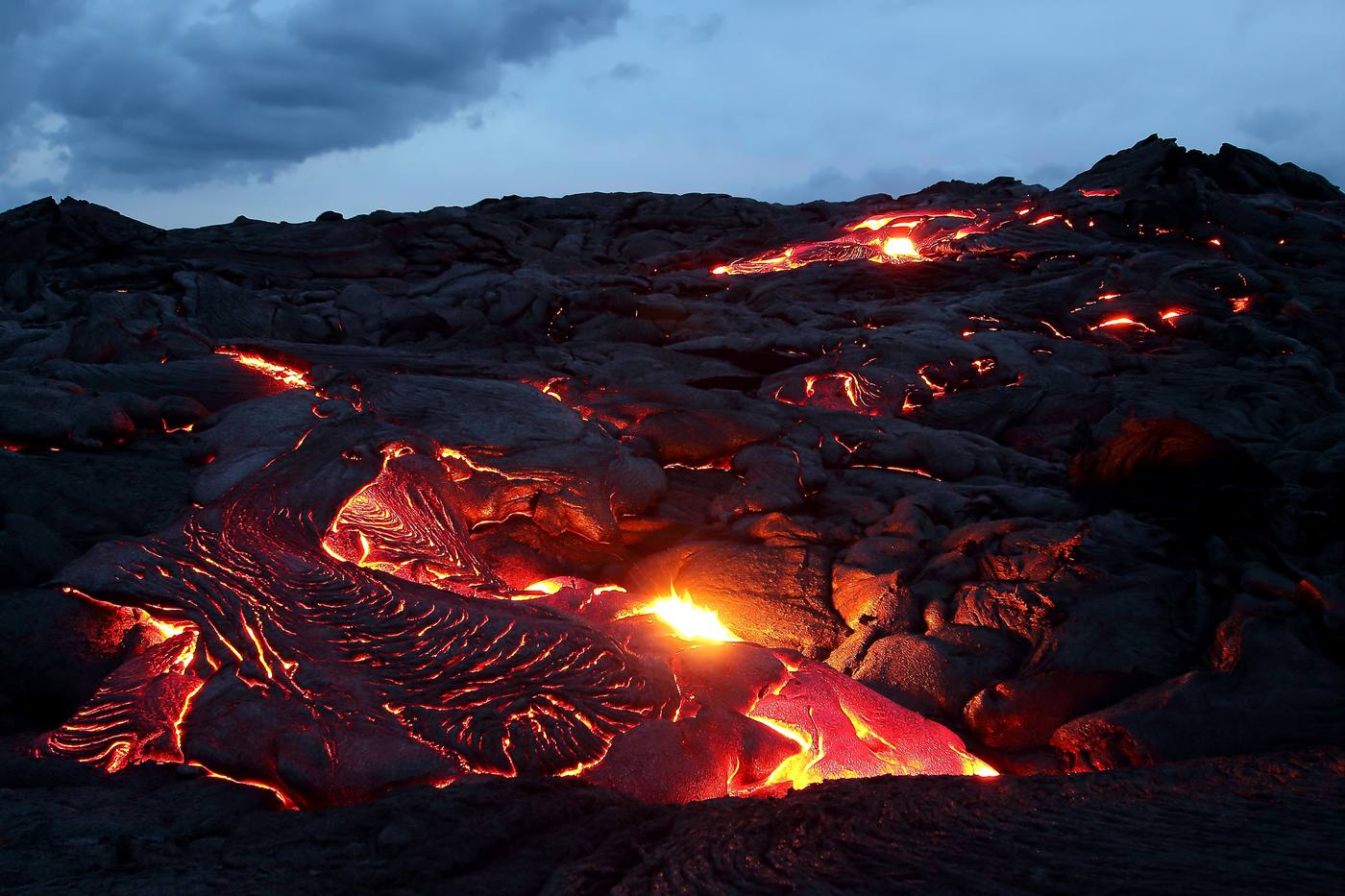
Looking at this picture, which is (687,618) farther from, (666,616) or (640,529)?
(640,529)

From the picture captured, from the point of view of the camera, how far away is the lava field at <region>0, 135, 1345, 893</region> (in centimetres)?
251

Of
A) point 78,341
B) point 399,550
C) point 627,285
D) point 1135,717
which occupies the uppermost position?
point 627,285

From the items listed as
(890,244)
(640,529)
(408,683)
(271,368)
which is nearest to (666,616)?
(640,529)

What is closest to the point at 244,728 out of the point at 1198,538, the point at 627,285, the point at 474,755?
the point at 474,755

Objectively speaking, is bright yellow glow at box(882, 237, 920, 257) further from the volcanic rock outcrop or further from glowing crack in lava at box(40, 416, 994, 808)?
glowing crack in lava at box(40, 416, 994, 808)

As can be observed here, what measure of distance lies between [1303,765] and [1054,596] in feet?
4.79

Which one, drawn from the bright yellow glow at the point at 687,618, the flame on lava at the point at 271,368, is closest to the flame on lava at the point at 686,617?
the bright yellow glow at the point at 687,618

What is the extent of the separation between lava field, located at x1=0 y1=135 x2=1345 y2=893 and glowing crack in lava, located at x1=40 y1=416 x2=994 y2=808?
0.02m

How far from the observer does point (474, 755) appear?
3209mm

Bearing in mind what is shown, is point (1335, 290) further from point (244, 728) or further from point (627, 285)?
point (244, 728)

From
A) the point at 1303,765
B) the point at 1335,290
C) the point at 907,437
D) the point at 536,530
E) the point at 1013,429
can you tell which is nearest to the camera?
the point at 1303,765

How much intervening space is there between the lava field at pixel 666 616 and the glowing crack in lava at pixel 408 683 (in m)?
0.02

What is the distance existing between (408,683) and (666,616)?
1617 mm

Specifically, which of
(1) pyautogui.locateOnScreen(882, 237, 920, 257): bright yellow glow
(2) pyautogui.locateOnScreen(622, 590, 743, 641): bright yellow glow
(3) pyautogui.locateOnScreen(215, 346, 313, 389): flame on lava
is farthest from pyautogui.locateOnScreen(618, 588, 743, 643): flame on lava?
(1) pyautogui.locateOnScreen(882, 237, 920, 257): bright yellow glow
